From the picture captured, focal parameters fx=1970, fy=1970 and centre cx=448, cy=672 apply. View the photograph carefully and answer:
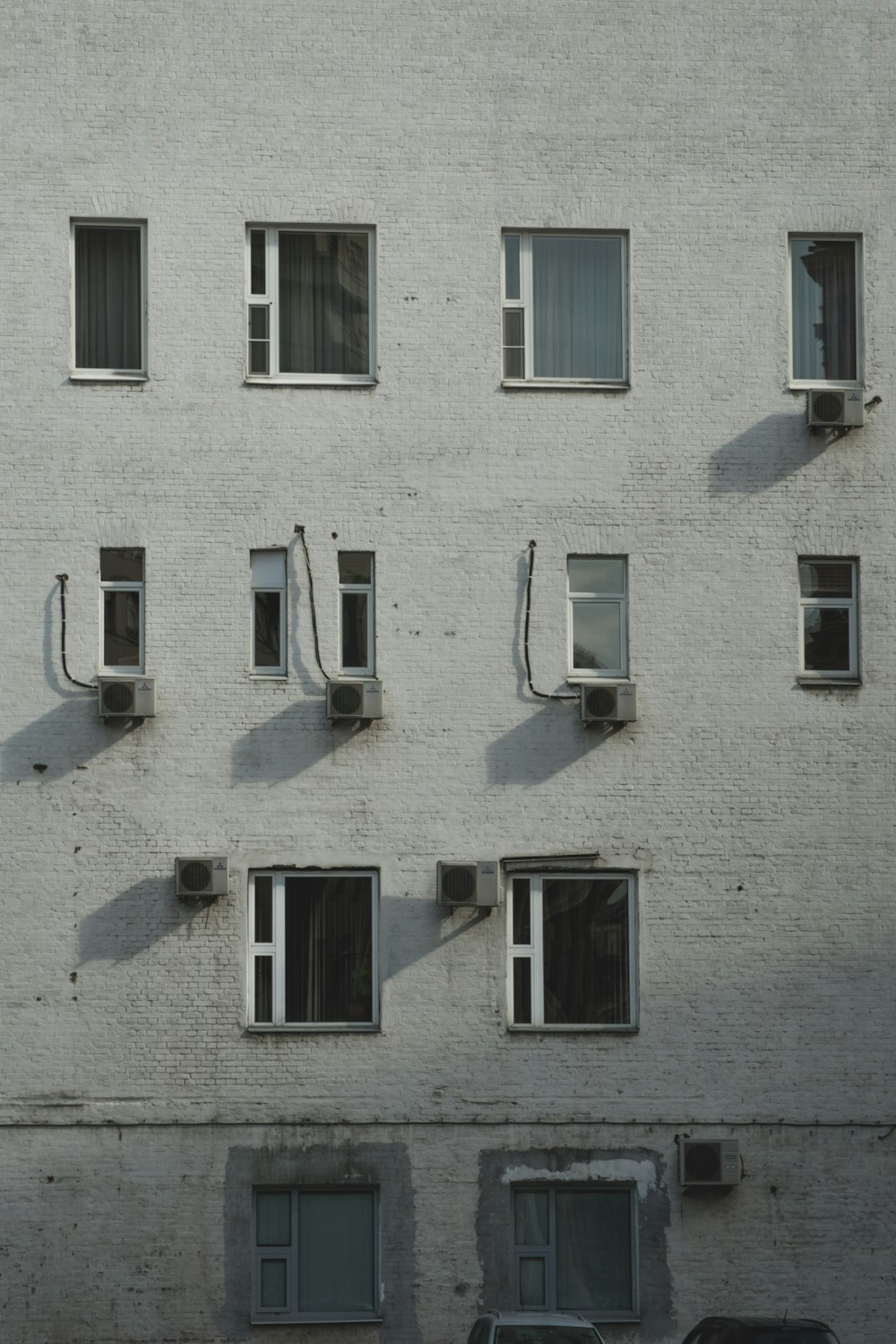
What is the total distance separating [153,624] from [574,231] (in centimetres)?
593

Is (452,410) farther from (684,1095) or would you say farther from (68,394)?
(684,1095)

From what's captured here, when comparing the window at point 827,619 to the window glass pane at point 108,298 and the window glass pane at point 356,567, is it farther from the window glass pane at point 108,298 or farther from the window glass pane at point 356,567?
the window glass pane at point 108,298

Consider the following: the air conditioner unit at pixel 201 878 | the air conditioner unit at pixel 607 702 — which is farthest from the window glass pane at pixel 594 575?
the air conditioner unit at pixel 201 878

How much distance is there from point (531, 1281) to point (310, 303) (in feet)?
33.0

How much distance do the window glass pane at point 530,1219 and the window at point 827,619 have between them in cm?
600

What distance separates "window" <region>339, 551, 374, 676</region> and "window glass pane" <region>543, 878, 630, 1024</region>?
2.93 m

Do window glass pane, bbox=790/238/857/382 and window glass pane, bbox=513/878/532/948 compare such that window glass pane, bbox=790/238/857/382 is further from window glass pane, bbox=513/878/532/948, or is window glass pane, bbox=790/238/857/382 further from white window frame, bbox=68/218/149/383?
white window frame, bbox=68/218/149/383

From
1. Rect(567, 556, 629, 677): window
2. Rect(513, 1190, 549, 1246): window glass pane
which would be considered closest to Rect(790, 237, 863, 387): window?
Rect(567, 556, 629, 677): window

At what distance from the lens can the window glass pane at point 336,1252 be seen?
1909cm

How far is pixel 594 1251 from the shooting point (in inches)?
762

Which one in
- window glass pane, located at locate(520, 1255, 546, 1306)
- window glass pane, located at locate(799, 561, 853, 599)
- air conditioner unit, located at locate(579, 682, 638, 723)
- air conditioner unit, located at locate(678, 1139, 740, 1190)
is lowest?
window glass pane, located at locate(520, 1255, 546, 1306)

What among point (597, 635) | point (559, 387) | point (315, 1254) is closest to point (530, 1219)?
point (315, 1254)

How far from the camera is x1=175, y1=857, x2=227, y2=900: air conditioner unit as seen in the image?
1914 centimetres

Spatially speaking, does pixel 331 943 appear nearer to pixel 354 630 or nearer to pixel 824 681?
pixel 354 630
